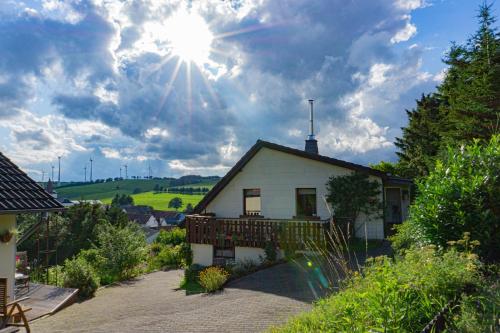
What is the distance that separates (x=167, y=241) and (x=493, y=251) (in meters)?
22.2

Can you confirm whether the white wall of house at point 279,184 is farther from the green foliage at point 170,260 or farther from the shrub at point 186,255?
the green foliage at point 170,260

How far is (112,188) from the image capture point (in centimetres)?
12138

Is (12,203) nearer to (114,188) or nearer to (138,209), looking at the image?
(138,209)

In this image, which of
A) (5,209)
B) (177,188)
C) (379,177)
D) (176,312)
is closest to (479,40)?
(379,177)

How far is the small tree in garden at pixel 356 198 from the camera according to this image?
1523cm

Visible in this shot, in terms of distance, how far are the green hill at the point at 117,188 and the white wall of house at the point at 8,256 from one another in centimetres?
10246

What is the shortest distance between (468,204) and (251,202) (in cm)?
1296

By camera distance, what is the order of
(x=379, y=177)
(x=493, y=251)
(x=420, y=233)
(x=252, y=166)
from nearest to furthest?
(x=493, y=251), (x=420, y=233), (x=379, y=177), (x=252, y=166)

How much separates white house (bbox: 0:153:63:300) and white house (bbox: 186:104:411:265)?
7.19 metres

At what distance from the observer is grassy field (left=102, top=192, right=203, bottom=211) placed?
9819cm

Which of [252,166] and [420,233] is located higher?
[252,166]

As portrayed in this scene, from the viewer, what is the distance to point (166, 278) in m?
15.7

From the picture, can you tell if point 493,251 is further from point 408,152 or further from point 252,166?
point 408,152

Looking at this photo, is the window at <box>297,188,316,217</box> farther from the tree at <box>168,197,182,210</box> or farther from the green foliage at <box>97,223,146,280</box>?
the tree at <box>168,197,182,210</box>
